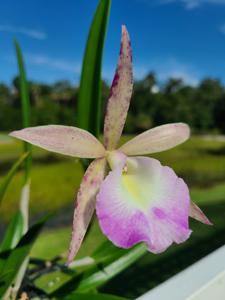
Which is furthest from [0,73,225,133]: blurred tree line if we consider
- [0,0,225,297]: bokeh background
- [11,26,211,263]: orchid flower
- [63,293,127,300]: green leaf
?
[11,26,211,263]: orchid flower

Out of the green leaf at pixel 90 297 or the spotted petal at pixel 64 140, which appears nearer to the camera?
the spotted petal at pixel 64 140

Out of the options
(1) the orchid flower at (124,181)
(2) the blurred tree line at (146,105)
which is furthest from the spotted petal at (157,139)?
(2) the blurred tree line at (146,105)

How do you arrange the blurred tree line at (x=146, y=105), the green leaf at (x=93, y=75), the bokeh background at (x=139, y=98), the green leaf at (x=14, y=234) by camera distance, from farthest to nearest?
the blurred tree line at (x=146, y=105) → the bokeh background at (x=139, y=98) → the green leaf at (x=14, y=234) → the green leaf at (x=93, y=75)

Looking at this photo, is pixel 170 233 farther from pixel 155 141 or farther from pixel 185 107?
pixel 185 107

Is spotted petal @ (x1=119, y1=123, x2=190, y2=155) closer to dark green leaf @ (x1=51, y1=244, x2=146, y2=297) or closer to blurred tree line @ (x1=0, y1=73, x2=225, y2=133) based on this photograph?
dark green leaf @ (x1=51, y1=244, x2=146, y2=297)

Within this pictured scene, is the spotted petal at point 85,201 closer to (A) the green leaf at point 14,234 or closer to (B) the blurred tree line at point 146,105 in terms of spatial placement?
(A) the green leaf at point 14,234

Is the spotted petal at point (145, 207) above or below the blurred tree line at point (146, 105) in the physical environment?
above
